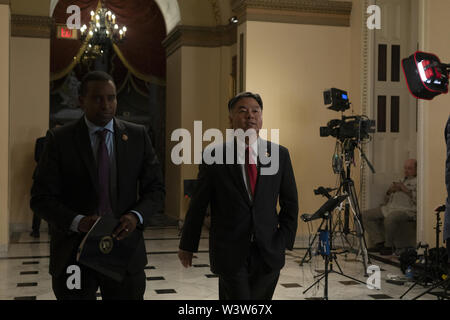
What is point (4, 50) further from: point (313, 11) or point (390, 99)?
point (390, 99)

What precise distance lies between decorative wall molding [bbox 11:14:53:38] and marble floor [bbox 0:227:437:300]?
408 centimetres

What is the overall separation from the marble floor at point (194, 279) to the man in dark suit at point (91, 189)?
324cm

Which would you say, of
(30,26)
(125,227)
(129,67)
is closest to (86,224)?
(125,227)

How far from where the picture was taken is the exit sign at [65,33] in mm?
12383

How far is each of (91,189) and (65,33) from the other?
10.4 m

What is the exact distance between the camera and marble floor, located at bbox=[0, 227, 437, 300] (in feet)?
20.0

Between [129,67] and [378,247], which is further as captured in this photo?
[129,67]

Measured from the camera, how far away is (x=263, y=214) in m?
3.11

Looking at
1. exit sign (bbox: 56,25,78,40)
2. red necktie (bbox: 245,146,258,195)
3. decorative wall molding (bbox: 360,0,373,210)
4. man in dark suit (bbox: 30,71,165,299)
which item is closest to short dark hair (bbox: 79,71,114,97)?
man in dark suit (bbox: 30,71,165,299)

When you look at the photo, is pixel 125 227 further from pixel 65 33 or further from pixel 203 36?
pixel 65 33

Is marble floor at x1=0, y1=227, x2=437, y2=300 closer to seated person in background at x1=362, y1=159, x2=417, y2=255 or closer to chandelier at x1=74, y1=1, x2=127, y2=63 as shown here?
seated person in background at x1=362, y1=159, x2=417, y2=255

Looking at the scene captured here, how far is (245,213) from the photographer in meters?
3.09

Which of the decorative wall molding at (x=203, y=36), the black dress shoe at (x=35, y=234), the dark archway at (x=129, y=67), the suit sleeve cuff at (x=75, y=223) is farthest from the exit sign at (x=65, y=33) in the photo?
the suit sleeve cuff at (x=75, y=223)

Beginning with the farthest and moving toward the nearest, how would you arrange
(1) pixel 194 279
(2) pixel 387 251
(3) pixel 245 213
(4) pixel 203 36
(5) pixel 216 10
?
(4) pixel 203 36, (5) pixel 216 10, (2) pixel 387 251, (1) pixel 194 279, (3) pixel 245 213
